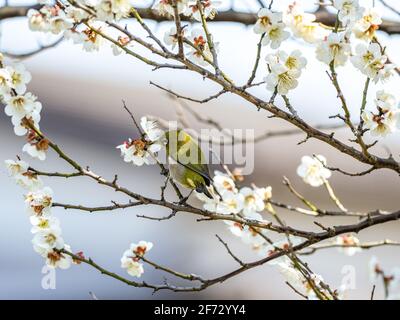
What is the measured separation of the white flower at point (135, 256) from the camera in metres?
1.76

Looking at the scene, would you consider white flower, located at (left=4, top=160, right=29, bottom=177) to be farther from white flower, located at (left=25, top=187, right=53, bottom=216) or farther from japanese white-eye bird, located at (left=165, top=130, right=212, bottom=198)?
japanese white-eye bird, located at (left=165, top=130, right=212, bottom=198)

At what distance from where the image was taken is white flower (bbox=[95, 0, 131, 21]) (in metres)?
1.36

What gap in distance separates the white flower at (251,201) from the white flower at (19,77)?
75 cm

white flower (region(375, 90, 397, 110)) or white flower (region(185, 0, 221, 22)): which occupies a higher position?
white flower (region(185, 0, 221, 22))

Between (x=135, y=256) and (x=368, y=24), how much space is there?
84cm

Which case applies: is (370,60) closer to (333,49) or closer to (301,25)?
(333,49)

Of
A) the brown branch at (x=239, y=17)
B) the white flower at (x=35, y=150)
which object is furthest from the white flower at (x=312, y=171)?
the white flower at (x=35, y=150)

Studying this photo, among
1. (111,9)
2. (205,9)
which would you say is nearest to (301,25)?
(205,9)

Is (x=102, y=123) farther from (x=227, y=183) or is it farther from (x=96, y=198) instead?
(x=227, y=183)

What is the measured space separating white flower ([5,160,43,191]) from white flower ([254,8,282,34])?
0.61 meters

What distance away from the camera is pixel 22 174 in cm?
153

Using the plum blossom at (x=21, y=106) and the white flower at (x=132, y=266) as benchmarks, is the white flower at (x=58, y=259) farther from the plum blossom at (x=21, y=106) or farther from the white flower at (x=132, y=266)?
the plum blossom at (x=21, y=106)

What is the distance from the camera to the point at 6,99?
1.41 meters

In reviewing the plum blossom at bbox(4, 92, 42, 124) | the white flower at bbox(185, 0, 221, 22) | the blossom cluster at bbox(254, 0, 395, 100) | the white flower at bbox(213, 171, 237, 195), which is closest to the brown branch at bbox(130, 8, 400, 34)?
the white flower at bbox(213, 171, 237, 195)
